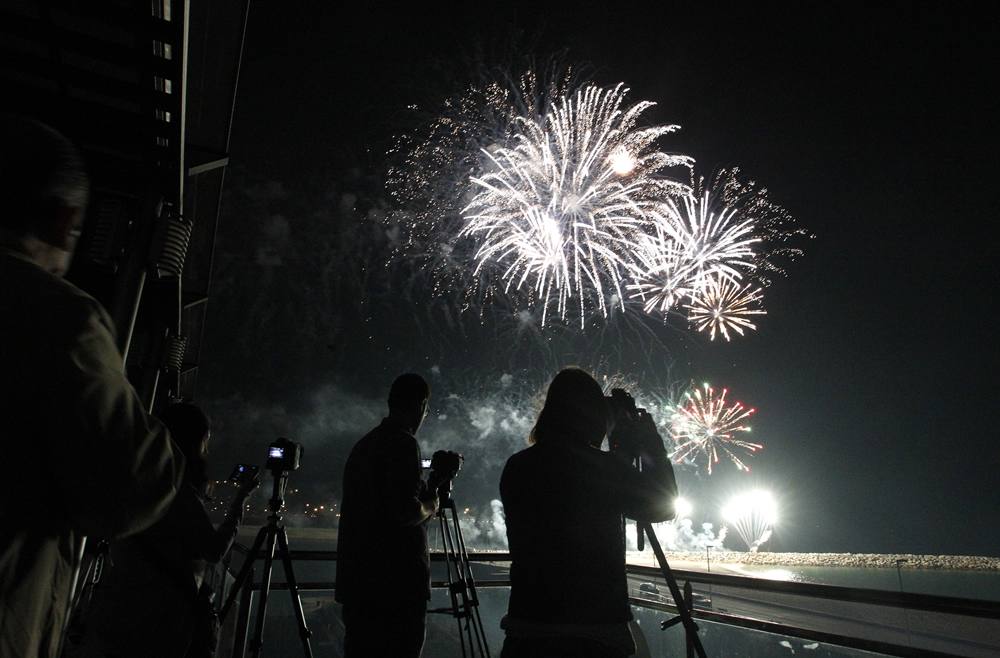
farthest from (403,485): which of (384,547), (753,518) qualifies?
(753,518)

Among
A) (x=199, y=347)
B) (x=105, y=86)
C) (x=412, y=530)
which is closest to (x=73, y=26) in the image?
(x=105, y=86)

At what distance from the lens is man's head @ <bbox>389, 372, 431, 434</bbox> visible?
289 centimetres

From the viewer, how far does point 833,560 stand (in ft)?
362

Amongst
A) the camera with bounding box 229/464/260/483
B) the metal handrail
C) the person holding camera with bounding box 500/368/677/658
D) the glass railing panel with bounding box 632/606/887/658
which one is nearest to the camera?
the person holding camera with bounding box 500/368/677/658

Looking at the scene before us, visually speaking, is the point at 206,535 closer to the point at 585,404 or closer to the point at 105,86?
the point at 585,404

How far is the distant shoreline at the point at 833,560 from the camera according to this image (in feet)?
301

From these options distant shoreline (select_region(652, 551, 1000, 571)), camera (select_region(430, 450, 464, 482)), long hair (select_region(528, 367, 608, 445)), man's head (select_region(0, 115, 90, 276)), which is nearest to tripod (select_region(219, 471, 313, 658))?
camera (select_region(430, 450, 464, 482))

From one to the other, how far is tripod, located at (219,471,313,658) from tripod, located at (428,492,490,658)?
85cm

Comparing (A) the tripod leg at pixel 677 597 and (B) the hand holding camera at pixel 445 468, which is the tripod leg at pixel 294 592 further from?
(A) the tripod leg at pixel 677 597

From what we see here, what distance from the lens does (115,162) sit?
4.87m

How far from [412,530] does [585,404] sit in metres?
1.36

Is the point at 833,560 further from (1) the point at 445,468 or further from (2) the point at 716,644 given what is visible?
(1) the point at 445,468

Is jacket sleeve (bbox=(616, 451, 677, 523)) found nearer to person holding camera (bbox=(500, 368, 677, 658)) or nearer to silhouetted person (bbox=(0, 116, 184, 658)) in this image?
person holding camera (bbox=(500, 368, 677, 658))

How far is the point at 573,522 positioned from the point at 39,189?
1.70 metres
